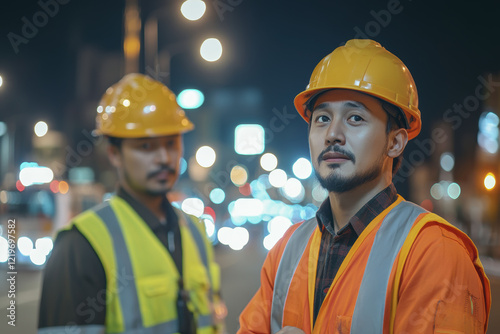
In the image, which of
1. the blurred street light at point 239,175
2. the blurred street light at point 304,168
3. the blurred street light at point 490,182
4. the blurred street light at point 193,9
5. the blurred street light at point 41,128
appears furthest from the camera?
the blurred street light at point 239,175

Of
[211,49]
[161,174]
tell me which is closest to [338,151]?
[161,174]

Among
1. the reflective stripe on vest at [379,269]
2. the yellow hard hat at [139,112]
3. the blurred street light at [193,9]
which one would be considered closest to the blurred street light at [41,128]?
the blurred street light at [193,9]

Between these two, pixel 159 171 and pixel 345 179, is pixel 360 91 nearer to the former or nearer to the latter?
pixel 345 179

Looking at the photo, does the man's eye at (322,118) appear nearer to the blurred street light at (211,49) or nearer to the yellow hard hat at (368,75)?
the yellow hard hat at (368,75)

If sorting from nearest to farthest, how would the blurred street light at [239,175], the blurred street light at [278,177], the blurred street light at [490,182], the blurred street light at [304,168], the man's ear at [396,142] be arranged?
the man's ear at [396,142] → the blurred street light at [490,182] → the blurred street light at [304,168] → the blurred street light at [239,175] → the blurred street light at [278,177]

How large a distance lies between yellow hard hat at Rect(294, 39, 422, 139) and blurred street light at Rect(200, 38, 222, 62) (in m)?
11.5

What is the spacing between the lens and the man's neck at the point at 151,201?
321cm

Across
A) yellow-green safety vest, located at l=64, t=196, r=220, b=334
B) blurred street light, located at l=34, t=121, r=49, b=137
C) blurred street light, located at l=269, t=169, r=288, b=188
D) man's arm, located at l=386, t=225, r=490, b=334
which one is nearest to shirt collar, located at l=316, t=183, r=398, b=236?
man's arm, located at l=386, t=225, r=490, b=334

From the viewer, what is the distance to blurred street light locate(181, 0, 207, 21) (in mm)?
11659

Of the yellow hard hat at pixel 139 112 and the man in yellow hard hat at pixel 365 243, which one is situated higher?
the yellow hard hat at pixel 139 112

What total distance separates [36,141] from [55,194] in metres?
19.0

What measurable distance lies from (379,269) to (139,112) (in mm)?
1854

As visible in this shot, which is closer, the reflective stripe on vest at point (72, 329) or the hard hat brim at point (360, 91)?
the hard hat brim at point (360, 91)

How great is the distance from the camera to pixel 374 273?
6.82ft
